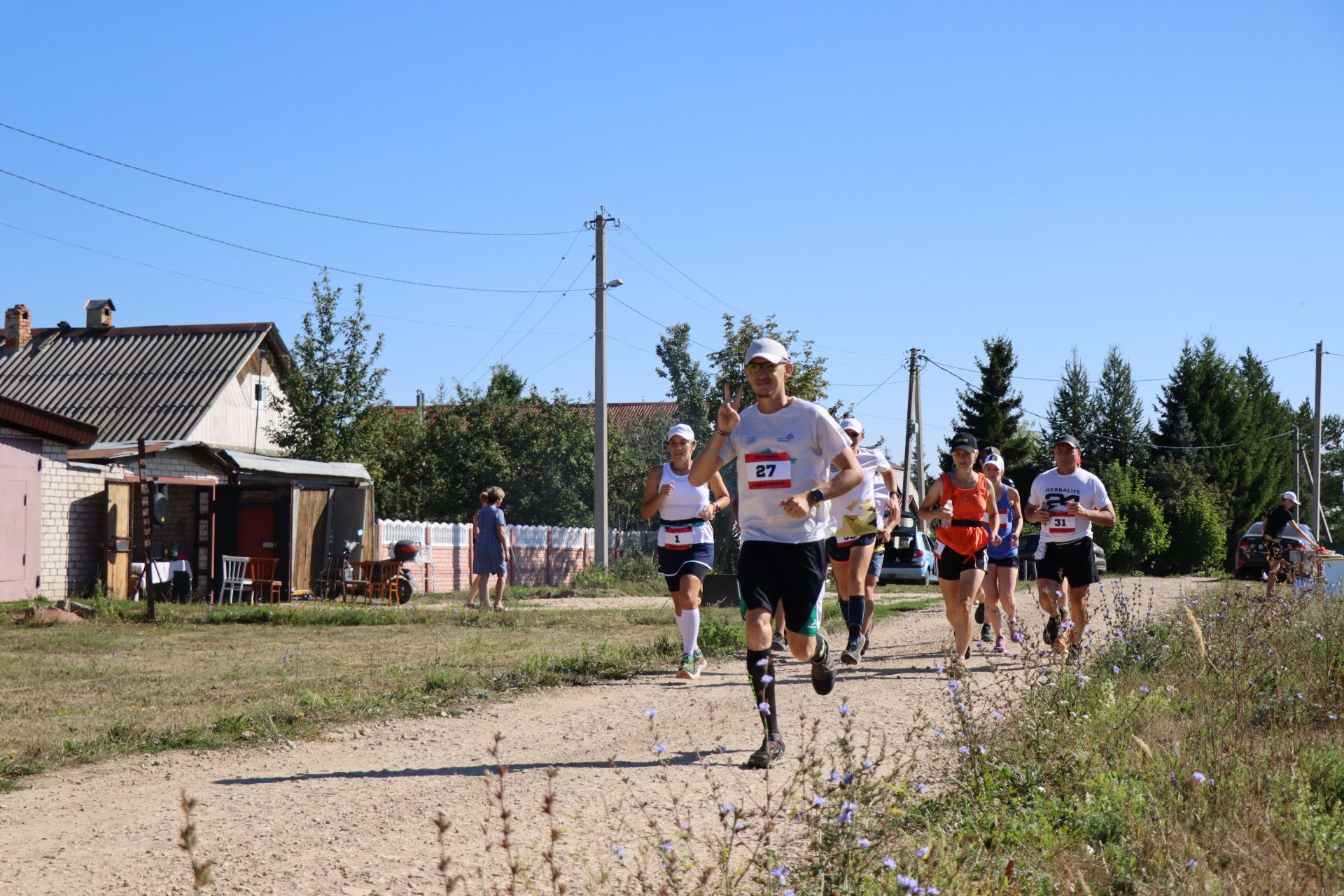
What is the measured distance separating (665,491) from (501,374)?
3843 centimetres

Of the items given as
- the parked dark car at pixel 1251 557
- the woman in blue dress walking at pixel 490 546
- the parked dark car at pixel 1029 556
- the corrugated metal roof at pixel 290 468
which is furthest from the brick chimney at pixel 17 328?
the parked dark car at pixel 1251 557

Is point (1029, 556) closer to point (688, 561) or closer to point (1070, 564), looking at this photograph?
point (1070, 564)

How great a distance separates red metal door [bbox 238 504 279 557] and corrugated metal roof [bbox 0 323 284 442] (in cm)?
1083

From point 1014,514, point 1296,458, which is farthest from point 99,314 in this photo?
point 1296,458

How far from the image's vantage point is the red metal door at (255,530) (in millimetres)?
23797

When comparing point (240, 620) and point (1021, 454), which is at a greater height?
point (1021, 454)

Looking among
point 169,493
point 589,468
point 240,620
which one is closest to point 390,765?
point 240,620

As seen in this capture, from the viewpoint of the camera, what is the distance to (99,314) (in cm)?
4022

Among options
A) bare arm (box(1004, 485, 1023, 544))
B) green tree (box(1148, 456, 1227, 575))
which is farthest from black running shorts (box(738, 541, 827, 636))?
green tree (box(1148, 456, 1227, 575))

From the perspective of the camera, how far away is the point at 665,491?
9.41 meters

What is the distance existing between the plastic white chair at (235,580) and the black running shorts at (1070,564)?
16.0 meters

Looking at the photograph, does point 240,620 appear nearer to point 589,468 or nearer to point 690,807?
point 690,807

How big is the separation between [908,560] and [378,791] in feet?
82.4

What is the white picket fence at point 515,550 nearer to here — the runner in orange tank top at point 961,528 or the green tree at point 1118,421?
the runner in orange tank top at point 961,528
